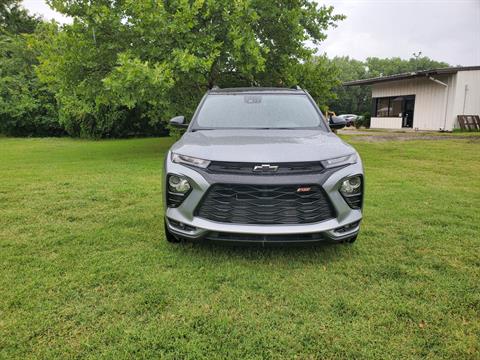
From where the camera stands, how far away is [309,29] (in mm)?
10156

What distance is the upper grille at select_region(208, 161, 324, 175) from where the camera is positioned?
2.68 m

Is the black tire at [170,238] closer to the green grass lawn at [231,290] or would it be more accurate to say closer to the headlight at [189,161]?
the green grass lawn at [231,290]

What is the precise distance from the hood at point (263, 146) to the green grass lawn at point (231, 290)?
931 mm

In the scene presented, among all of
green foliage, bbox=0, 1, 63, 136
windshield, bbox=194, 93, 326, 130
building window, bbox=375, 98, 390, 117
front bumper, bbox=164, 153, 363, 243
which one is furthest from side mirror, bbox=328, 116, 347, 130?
building window, bbox=375, 98, 390, 117

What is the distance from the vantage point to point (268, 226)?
2674mm

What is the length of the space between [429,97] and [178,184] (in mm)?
20149

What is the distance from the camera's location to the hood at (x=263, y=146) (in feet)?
8.96

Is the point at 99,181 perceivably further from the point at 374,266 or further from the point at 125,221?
the point at 374,266

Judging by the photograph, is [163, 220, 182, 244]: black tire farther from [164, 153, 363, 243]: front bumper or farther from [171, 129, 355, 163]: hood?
[171, 129, 355, 163]: hood

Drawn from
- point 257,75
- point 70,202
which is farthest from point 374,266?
point 257,75

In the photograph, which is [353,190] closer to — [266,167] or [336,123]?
[266,167]

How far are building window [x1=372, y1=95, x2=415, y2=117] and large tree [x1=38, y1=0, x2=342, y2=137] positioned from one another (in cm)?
1362

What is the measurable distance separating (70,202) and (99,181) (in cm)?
151

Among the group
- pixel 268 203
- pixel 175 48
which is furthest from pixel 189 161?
pixel 175 48
